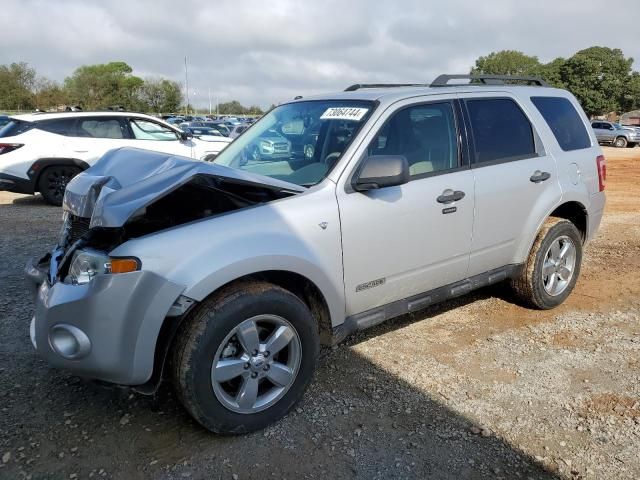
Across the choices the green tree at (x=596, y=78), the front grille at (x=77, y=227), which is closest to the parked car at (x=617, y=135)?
the green tree at (x=596, y=78)

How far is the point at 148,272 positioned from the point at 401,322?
2444 millimetres

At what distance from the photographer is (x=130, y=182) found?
300 cm

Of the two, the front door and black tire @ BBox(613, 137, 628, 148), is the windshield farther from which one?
black tire @ BBox(613, 137, 628, 148)

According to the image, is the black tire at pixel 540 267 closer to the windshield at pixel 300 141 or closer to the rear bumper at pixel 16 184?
the windshield at pixel 300 141

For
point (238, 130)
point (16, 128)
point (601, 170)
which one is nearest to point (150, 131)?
point (16, 128)

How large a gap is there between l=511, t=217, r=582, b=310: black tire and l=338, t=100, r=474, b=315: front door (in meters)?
0.83

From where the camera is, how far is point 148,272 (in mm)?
2451

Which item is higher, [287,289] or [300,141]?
[300,141]

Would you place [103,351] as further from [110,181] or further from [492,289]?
[492,289]

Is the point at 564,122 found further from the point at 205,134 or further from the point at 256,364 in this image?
the point at 205,134

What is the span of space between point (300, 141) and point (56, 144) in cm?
749

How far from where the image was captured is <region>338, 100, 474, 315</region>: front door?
3.16 meters

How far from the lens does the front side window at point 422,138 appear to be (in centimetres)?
346

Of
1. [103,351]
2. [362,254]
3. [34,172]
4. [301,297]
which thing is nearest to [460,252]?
[362,254]
